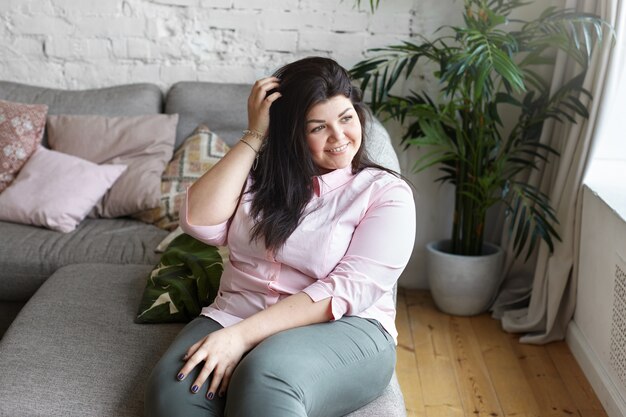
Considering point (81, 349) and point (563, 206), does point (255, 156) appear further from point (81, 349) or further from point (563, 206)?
point (563, 206)

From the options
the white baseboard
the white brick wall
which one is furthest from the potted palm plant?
the white baseboard

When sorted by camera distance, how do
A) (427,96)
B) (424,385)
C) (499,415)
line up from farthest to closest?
1. (427,96)
2. (424,385)
3. (499,415)

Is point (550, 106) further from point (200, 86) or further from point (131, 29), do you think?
point (131, 29)

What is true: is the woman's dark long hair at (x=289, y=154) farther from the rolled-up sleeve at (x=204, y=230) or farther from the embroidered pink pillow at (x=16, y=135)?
the embroidered pink pillow at (x=16, y=135)

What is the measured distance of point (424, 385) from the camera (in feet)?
9.00

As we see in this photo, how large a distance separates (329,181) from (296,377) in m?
0.53

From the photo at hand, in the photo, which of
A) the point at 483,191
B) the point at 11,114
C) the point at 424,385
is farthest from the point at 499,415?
the point at 11,114

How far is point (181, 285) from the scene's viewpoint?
2.21 m

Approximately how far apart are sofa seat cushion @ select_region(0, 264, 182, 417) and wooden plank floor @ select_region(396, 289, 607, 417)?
36.5 inches

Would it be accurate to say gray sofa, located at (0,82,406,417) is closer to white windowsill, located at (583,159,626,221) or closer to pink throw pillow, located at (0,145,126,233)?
pink throw pillow, located at (0,145,126,233)

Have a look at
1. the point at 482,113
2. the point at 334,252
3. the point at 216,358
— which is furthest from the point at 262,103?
the point at 482,113

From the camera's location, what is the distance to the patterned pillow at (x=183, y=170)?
10.0ft

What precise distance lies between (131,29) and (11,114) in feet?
1.97

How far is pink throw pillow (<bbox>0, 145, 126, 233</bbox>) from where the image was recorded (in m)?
2.96
